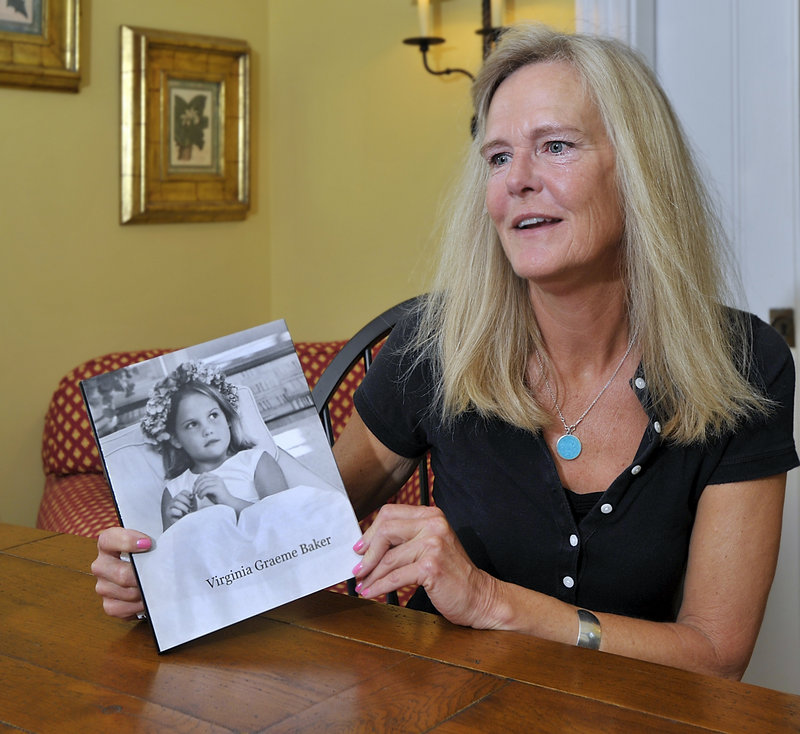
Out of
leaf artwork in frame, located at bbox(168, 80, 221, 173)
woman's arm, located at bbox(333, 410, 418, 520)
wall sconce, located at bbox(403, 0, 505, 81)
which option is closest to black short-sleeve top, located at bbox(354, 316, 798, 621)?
woman's arm, located at bbox(333, 410, 418, 520)

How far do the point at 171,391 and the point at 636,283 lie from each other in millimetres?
685

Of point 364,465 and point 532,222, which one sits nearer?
point 532,222

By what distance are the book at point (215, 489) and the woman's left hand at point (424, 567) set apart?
0.03 m

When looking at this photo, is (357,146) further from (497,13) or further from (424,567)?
(424,567)

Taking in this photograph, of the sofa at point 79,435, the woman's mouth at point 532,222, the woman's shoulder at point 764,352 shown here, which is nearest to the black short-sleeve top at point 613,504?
the woman's shoulder at point 764,352

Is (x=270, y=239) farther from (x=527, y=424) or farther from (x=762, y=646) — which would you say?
(x=527, y=424)

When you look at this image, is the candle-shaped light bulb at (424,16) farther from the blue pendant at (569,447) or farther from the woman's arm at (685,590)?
the woman's arm at (685,590)

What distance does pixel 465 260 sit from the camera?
1.49 m

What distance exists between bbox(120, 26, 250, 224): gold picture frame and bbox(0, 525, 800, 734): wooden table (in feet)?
7.37

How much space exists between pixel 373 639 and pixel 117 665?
0.24 m

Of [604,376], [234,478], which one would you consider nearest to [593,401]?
[604,376]

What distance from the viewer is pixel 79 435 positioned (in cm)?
282

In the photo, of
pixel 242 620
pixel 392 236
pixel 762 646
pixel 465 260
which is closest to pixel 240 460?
pixel 242 620

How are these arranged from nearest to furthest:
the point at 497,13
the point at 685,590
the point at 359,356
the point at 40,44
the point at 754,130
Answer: the point at 685,590, the point at 359,356, the point at 754,130, the point at 497,13, the point at 40,44
